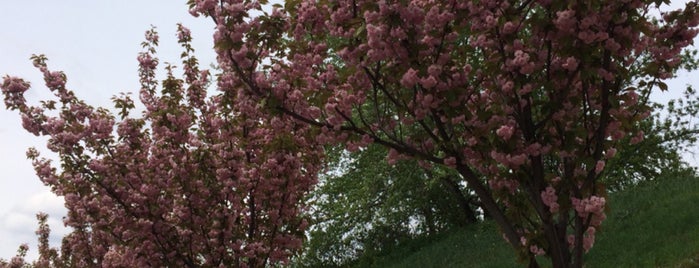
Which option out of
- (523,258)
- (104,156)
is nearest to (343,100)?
(523,258)

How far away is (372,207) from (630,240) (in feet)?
35.9

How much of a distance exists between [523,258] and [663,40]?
2.54 meters

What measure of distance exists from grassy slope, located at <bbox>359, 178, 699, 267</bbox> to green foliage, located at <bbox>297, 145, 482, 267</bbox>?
5.52ft

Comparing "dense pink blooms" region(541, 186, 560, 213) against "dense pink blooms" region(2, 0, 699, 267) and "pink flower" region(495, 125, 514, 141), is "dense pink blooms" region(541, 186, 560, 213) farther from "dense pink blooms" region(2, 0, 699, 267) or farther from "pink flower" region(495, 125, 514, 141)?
"pink flower" region(495, 125, 514, 141)

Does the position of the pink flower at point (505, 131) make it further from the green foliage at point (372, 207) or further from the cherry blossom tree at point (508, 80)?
the green foliage at point (372, 207)

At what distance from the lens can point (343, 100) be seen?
681 centimetres

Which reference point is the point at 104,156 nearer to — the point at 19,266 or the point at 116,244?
the point at 116,244

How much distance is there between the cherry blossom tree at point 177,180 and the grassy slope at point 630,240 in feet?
25.8

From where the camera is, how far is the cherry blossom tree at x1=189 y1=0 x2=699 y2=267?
5758 mm

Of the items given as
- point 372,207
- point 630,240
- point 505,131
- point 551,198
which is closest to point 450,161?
point 505,131

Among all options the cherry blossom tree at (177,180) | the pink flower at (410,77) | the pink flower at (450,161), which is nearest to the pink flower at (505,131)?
the pink flower at (450,161)

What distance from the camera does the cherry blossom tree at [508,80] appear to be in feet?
18.9

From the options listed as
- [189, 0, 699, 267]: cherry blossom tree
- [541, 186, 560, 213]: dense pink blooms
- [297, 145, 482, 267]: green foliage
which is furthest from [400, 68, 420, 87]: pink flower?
[297, 145, 482, 267]: green foliage

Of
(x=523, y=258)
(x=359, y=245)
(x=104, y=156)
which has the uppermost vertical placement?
(x=359, y=245)
